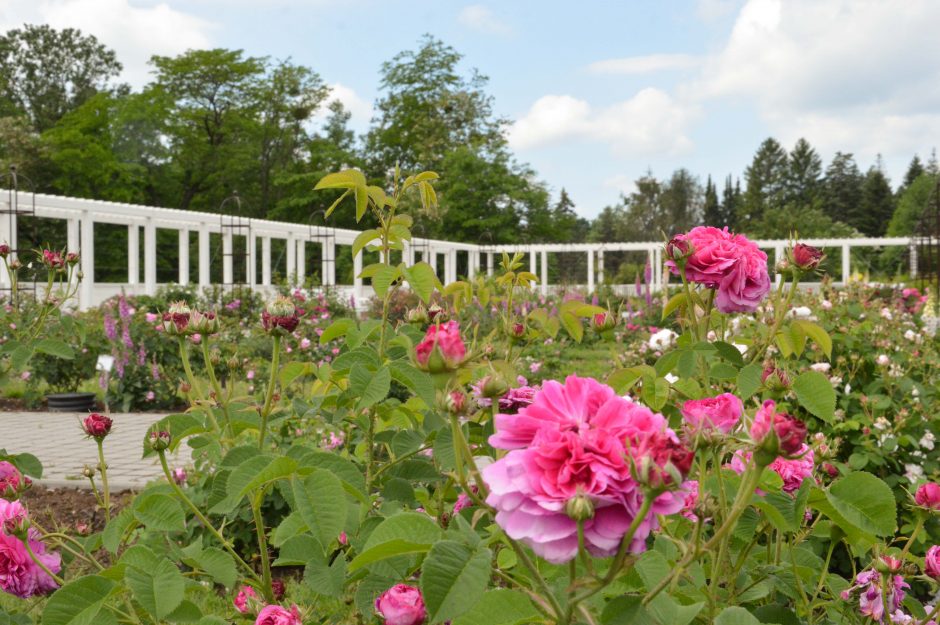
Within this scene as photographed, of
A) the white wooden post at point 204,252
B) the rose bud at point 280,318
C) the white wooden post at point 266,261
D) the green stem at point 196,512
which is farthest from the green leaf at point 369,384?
the white wooden post at point 266,261

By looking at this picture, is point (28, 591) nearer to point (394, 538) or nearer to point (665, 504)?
point (394, 538)

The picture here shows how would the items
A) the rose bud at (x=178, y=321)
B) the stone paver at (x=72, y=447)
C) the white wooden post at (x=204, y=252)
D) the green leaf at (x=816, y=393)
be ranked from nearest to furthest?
the green leaf at (x=816, y=393), the rose bud at (x=178, y=321), the stone paver at (x=72, y=447), the white wooden post at (x=204, y=252)

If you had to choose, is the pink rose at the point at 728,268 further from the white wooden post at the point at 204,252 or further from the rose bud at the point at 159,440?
the white wooden post at the point at 204,252

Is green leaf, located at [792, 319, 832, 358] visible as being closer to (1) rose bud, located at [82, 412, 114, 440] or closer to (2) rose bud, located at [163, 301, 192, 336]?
(2) rose bud, located at [163, 301, 192, 336]

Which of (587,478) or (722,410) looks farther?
(722,410)

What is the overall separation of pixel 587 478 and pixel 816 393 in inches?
25.1

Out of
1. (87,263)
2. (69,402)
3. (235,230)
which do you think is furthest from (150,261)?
(69,402)

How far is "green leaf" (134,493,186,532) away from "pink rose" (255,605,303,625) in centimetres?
19

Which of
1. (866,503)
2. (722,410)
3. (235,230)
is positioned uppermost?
(235,230)

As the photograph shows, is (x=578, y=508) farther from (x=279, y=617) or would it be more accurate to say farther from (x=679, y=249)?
(x=679, y=249)

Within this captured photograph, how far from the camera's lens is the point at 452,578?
0.68 m

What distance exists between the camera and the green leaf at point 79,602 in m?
0.95

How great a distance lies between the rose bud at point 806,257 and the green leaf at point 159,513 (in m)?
0.96

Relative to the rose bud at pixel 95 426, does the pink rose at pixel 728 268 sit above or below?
above
